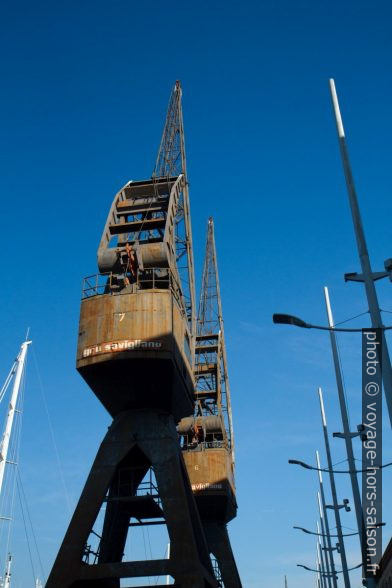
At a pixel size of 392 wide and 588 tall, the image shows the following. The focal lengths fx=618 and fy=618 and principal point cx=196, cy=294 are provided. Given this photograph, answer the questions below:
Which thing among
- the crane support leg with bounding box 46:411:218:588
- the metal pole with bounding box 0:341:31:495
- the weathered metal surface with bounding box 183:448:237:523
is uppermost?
the metal pole with bounding box 0:341:31:495

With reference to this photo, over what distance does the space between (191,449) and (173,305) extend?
22149 millimetres

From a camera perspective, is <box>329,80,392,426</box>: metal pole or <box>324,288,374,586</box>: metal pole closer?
<box>329,80,392,426</box>: metal pole

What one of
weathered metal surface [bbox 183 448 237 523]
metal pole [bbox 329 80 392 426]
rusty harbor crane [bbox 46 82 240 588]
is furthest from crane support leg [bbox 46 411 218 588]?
metal pole [bbox 329 80 392 426]

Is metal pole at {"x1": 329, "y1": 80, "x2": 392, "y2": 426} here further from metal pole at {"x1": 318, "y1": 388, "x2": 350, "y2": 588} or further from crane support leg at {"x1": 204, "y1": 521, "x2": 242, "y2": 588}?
crane support leg at {"x1": 204, "y1": 521, "x2": 242, "y2": 588}

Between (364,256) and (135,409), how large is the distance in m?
19.1

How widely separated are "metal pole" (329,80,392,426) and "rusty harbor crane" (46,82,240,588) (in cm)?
1438

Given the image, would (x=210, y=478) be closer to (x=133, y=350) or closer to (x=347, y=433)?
(x=347, y=433)

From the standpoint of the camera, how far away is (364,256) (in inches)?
651

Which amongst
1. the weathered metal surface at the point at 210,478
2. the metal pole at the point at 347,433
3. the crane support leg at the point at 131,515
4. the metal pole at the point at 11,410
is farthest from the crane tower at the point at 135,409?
the metal pole at the point at 11,410

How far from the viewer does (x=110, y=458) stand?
102 feet

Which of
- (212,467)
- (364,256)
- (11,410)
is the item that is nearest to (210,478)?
(212,467)

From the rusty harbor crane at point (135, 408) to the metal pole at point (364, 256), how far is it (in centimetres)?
1438

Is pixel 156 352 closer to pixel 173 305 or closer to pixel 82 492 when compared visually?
pixel 173 305

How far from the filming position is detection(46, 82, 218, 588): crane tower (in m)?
27.9
